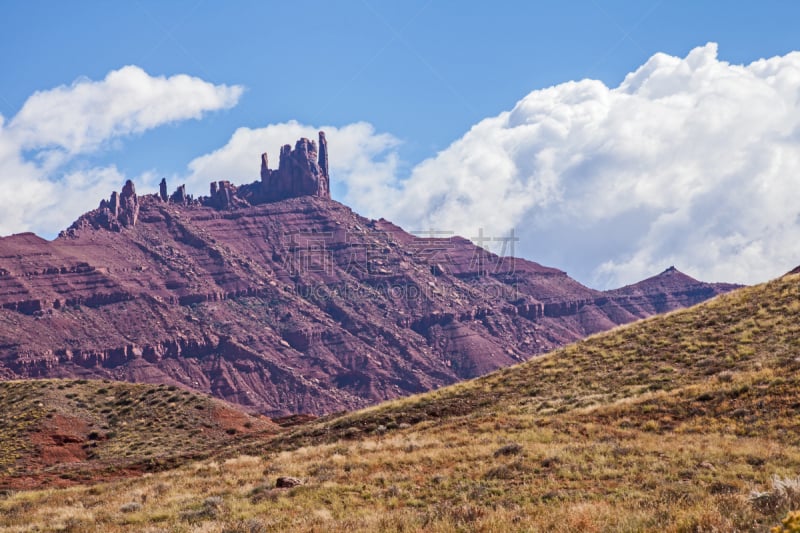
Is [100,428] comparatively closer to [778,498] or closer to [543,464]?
[543,464]

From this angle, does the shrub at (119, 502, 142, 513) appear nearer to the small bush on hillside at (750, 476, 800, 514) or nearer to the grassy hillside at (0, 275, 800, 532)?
the grassy hillside at (0, 275, 800, 532)

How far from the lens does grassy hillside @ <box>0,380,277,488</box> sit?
1485 inches

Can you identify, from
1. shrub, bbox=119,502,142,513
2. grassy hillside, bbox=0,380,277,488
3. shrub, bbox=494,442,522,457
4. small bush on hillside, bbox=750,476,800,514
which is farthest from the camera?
grassy hillside, bbox=0,380,277,488

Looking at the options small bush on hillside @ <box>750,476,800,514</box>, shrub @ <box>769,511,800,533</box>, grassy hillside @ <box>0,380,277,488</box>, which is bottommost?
grassy hillside @ <box>0,380,277,488</box>

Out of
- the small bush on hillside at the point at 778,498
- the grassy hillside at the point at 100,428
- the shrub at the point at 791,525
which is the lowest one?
the grassy hillside at the point at 100,428

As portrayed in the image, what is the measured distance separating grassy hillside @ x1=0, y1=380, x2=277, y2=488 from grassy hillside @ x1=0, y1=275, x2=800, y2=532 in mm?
8115

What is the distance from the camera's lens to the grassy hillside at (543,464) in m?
14.9

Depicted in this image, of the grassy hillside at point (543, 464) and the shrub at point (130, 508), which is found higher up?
the grassy hillside at point (543, 464)

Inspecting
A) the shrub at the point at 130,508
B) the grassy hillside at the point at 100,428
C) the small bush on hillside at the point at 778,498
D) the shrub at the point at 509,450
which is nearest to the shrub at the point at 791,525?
the small bush on hillside at the point at 778,498

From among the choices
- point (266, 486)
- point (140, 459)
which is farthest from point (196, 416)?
point (266, 486)

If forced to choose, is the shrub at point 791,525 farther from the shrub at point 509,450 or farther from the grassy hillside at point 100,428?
the grassy hillside at point 100,428

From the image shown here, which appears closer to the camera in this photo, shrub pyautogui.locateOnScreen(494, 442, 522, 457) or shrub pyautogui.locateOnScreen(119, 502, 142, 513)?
shrub pyautogui.locateOnScreen(119, 502, 142, 513)

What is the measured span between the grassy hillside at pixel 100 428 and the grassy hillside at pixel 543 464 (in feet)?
26.6

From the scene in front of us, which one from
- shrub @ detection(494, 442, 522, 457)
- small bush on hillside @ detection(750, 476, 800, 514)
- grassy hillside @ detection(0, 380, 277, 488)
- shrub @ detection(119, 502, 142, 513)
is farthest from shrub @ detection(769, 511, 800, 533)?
grassy hillside @ detection(0, 380, 277, 488)
